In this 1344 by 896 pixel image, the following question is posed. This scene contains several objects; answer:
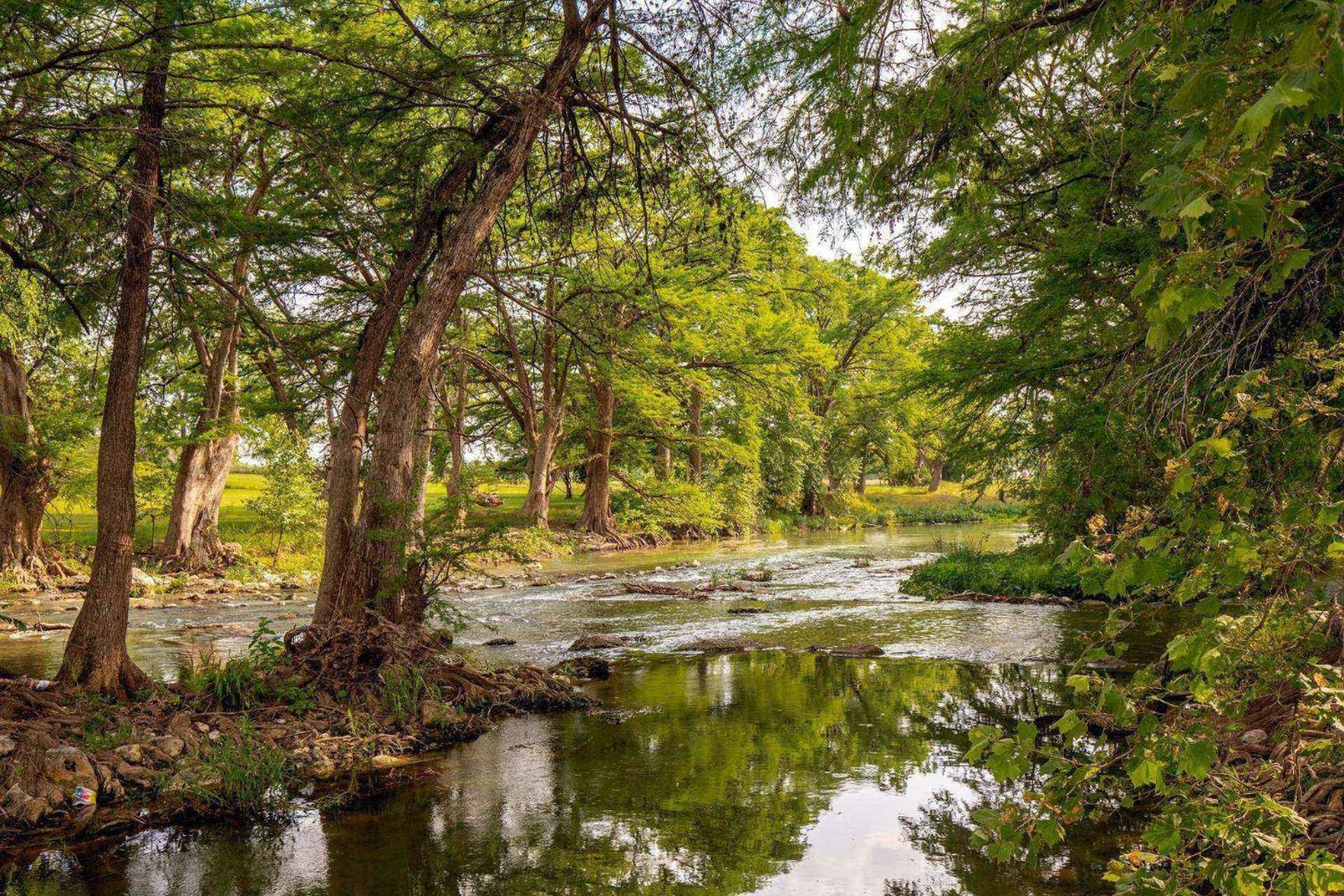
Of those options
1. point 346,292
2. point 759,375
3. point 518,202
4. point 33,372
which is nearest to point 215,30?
point 346,292

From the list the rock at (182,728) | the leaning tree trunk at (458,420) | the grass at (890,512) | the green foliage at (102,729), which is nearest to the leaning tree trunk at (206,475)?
the leaning tree trunk at (458,420)

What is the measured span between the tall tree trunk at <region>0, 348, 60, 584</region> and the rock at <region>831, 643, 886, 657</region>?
15.1m

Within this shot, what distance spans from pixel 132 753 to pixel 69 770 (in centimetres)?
43

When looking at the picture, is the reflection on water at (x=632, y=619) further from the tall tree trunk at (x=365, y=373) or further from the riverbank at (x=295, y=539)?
the tall tree trunk at (x=365, y=373)

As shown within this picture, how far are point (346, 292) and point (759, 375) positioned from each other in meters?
13.7

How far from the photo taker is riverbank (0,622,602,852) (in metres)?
5.37

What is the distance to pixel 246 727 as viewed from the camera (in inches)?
250

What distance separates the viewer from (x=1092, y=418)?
34.8ft

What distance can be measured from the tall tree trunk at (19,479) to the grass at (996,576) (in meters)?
16.7

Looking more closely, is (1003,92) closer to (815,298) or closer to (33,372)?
(33,372)

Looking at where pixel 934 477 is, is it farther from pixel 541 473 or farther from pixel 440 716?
pixel 440 716

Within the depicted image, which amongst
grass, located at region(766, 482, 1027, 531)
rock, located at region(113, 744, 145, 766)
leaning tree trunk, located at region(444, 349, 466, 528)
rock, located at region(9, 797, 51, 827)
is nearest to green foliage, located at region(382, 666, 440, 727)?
rock, located at region(113, 744, 145, 766)

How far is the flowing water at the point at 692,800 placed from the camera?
451 cm

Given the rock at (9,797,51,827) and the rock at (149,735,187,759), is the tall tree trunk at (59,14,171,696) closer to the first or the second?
the rock at (149,735,187,759)
